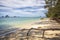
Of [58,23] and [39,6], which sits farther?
[58,23]

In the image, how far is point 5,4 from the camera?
2891 mm

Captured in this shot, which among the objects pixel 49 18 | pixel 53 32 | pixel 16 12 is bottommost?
pixel 53 32

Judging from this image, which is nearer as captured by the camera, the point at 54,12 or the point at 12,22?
the point at 12,22

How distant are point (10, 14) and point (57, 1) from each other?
115 cm

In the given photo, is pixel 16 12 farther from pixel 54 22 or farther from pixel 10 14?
pixel 54 22

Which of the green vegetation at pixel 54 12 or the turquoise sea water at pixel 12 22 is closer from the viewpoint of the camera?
the turquoise sea water at pixel 12 22

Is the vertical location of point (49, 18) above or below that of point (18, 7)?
below

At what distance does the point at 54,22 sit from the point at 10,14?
3.72ft

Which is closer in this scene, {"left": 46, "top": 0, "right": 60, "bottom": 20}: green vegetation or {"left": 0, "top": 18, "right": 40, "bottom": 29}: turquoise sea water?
{"left": 0, "top": 18, "right": 40, "bottom": 29}: turquoise sea water

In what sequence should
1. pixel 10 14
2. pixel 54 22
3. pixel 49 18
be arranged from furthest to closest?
1. pixel 54 22
2. pixel 49 18
3. pixel 10 14

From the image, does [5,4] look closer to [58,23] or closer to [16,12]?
[16,12]

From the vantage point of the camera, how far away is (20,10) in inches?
117

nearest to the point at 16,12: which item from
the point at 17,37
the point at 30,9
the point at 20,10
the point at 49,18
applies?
the point at 20,10

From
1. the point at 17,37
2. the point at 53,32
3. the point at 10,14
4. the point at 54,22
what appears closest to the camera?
the point at 17,37
